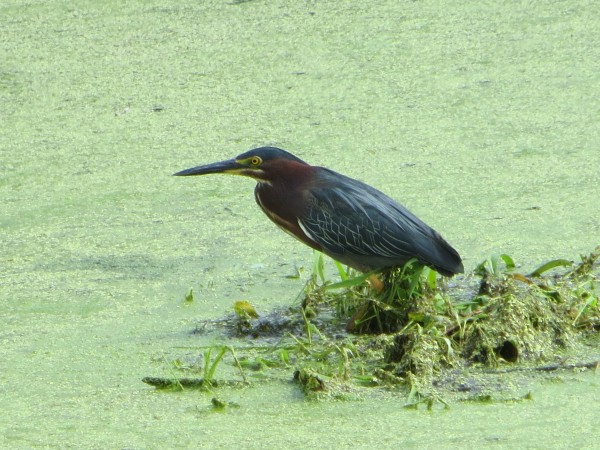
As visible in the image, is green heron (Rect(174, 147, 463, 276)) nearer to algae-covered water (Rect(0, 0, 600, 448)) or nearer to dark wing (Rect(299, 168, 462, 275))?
dark wing (Rect(299, 168, 462, 275))

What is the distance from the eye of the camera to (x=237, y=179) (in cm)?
349

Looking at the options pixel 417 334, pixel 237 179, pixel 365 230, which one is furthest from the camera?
pixel 237 179

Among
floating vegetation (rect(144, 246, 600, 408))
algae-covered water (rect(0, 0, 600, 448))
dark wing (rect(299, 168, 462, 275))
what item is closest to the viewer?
algae-covered water (rect(0, 0, 600, 448))

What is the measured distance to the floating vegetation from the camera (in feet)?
7.33

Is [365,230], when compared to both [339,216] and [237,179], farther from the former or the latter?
[237,179]

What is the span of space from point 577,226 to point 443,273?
0.64 meters

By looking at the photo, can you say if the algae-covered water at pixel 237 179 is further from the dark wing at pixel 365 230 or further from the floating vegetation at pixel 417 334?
the dark wing at pixel 365 230

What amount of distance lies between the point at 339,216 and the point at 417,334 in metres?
0.47

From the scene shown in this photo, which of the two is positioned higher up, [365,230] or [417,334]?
[365,230]

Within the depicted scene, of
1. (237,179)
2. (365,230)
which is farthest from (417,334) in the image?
(237,179)

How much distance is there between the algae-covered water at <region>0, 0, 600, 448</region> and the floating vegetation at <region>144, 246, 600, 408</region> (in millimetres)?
64

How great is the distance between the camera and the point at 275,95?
13.1ft

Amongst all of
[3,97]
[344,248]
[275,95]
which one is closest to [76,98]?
[3,97]

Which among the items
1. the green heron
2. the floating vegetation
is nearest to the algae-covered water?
the floating vegetation
